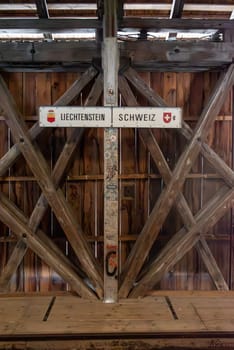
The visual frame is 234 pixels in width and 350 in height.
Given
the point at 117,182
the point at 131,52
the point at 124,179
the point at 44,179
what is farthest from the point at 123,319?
the point at 131,52

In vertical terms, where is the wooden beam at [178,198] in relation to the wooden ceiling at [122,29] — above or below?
below

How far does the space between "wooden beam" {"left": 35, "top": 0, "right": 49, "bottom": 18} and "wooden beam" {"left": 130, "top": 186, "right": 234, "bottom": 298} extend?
248 cm

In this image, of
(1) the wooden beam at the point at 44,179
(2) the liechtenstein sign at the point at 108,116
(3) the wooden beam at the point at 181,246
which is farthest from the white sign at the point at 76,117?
(3) the wooden beam at the point at 181,246

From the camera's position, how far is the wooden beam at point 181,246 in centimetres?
349

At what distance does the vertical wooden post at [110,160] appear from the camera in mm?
3150

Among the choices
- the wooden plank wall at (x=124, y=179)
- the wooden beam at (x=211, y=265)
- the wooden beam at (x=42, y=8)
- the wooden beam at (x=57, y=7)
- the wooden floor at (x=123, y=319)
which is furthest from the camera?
the wooden plank wall at (x=124, y=179)

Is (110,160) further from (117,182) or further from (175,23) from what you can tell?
(175,23)

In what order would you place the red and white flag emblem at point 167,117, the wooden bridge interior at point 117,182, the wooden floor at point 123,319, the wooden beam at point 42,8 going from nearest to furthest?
the wooden floor at point 123,319 → the wooden bridge interior at point 117,182 → the red and white flag emblem at point 167,117 → the wooden beam at point 42,8

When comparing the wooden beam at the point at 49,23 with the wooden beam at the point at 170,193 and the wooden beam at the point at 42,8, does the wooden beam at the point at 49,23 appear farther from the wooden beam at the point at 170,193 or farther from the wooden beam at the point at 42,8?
the wooden beam at the point at 170,193

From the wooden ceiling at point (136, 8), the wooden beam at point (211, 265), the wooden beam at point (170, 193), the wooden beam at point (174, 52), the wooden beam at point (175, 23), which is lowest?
the wooden beam at point (211, 265)

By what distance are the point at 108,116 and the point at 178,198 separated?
1.14 metres

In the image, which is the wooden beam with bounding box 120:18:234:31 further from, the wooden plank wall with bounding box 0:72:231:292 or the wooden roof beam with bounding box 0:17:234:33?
the wooden plank wall with bounding box 0:72:231:292

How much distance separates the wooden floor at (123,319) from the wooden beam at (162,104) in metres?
1.22

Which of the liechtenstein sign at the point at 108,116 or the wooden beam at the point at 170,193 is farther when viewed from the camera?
the wooden beam at the point at 170,193
